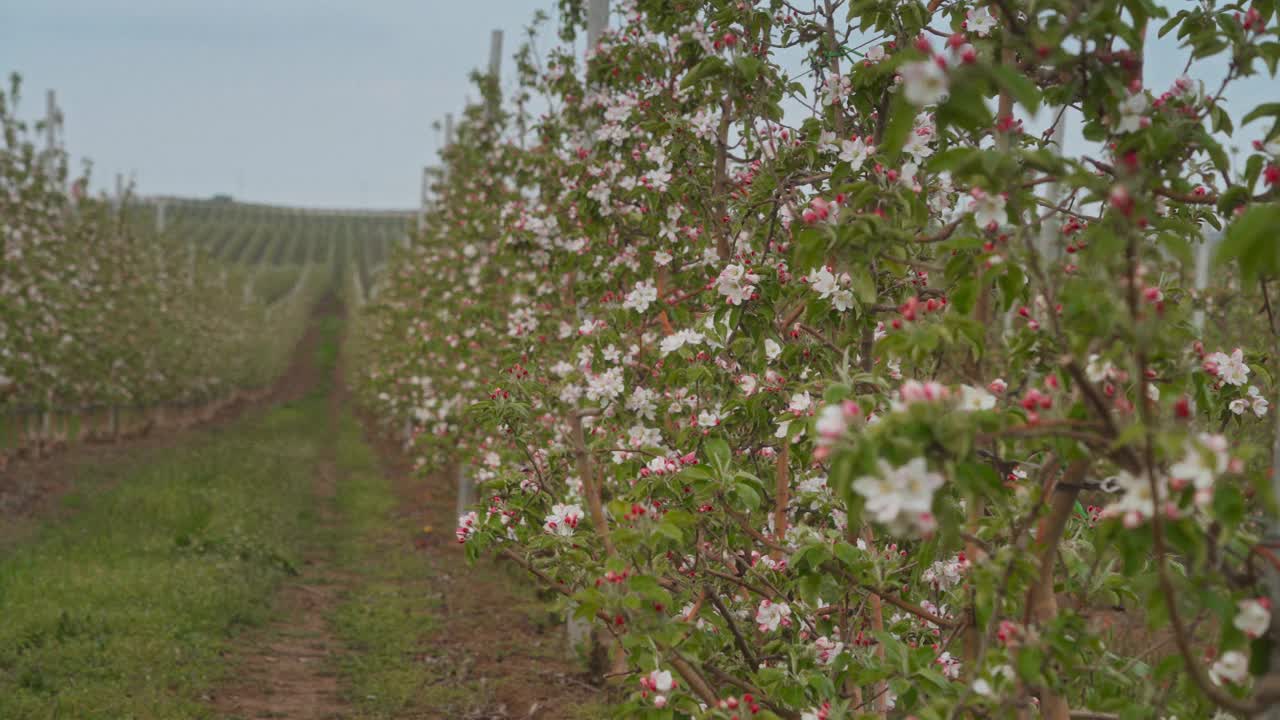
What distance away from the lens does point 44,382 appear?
13078mm

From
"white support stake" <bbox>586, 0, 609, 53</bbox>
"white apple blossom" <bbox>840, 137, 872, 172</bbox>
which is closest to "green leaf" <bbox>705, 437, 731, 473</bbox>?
"white apple blossom" <bbox>840, 137, 872, 172</bbox>

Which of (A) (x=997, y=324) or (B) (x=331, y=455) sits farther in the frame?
(B) (x=331, y=455)

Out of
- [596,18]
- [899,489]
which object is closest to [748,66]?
[899,489]

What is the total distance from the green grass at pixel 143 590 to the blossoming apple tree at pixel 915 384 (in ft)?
8.95

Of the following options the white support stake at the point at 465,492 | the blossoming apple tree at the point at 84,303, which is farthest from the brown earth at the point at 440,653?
the blossoming apple tree at the point at 84,303

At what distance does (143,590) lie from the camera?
7.06m

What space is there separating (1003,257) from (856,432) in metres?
0.51

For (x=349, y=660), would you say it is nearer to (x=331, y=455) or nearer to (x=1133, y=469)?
(x=1133, y=469)

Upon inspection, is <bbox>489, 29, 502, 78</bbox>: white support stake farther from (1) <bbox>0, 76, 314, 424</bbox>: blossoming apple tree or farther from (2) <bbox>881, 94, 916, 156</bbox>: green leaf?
(2) <bbox>881, 94, 916, 156</bbox>: green leaf

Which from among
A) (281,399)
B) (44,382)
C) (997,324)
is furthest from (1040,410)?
(281,399)

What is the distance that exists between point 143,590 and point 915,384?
22.7 ft

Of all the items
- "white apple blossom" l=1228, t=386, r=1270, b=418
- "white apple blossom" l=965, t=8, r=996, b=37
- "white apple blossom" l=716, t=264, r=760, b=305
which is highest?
"white apple blossom" l=965, t=8, r=996, b=37

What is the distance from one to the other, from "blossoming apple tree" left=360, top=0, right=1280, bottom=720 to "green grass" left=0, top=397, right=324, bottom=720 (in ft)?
8.95

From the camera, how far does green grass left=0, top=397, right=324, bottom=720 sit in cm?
529
